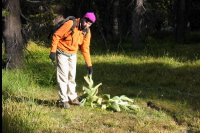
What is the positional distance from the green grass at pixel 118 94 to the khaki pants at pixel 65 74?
11.4 inches

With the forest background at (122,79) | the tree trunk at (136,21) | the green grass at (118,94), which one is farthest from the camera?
the tree trunk at (136,21)

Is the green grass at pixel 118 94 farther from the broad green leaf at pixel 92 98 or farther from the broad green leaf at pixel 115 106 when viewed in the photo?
the broad green leaf at pixel 92 98

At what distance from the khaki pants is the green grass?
0.29 m

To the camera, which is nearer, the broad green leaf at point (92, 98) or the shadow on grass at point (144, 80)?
the broad green leaf at point (92, 98)

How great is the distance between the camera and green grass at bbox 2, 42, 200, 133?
5.64 meters

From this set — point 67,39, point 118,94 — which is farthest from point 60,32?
point 118,94

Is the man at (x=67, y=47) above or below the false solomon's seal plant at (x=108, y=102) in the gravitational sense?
above

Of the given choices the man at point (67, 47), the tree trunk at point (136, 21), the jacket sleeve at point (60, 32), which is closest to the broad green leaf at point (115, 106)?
the man at point (67, 47)

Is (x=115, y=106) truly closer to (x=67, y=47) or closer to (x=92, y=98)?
(x=92, y=98)

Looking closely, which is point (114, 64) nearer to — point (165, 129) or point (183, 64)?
point (183, 64)

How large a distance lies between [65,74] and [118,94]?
2.21 m

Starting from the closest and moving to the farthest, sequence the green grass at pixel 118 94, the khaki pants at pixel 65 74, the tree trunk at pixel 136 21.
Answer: the green grass at pixel 118 94 < the khaki pants at pixel 65 74 < the tree trunk at pixel 136 21

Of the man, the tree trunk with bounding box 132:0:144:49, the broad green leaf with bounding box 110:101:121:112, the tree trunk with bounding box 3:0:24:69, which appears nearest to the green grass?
the broad green leaf with bounding box 110:101:121:112

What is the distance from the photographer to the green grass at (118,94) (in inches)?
222
